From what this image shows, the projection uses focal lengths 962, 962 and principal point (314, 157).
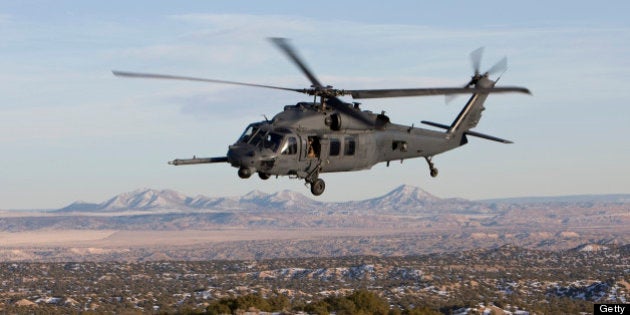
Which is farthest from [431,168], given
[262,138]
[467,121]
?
[262,138]

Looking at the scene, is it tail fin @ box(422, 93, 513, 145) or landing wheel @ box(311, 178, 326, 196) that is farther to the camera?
tail fin @ box(422, 93, 513, 145)

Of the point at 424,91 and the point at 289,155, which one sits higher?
the point at 424,91

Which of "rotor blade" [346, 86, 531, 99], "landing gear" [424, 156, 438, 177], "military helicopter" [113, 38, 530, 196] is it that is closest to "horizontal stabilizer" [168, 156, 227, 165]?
"military helicopter" [113, 38, 530, 196]

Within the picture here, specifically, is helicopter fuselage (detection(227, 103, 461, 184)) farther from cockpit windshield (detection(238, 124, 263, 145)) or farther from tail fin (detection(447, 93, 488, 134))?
tail fin (detection(447, 93, 488, 134))

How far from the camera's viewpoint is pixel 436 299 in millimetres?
148500

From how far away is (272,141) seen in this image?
5019cm

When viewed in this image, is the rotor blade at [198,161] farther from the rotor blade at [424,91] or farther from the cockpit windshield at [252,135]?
the rotor blade at [424,91]

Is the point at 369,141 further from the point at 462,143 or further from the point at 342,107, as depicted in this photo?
the point at 462,143

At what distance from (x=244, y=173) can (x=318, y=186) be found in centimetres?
481

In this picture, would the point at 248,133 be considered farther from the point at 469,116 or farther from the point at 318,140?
the point at 469,116

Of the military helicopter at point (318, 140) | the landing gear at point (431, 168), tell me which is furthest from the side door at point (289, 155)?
the landing gear at point (431, 168)

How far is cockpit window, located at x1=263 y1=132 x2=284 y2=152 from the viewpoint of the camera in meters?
49.9

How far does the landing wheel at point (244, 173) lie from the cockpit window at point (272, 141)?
1.75 meters

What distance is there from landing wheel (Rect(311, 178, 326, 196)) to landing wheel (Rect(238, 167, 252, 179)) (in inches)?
164
